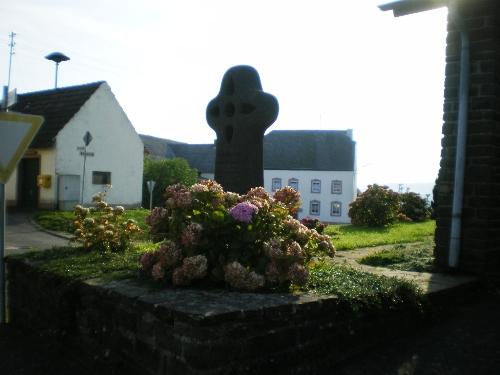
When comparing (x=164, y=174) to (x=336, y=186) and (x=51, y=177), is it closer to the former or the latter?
(x=51, y=177)

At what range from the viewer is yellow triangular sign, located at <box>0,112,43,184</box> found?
5.04 meters

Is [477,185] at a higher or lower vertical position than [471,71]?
lower

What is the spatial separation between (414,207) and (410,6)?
50.4ft

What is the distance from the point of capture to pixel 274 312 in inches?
132

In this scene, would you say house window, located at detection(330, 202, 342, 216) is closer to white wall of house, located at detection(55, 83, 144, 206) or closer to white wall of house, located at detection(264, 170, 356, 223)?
white wall of house, located at detection(264, 170, 356, 223)

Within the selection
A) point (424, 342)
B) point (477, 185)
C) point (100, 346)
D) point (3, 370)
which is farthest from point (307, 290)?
point (477, 185)

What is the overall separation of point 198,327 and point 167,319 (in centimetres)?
30

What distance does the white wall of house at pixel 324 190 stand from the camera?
5156 cm

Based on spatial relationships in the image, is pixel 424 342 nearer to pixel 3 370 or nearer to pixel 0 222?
pixel 3 370

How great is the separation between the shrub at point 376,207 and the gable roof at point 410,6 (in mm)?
11094

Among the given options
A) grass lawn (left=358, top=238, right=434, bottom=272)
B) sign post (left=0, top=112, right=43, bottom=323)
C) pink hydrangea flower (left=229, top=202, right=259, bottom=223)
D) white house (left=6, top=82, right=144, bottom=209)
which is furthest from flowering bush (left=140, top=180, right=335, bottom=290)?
white house (left=6, top=82, right=144, bottom=209)

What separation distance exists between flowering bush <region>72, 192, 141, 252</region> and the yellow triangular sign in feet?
4.16

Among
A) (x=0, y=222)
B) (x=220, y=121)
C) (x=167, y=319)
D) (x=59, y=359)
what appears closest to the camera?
(x=167, y=319)

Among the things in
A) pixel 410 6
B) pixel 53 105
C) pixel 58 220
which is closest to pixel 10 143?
pixel 410 6
